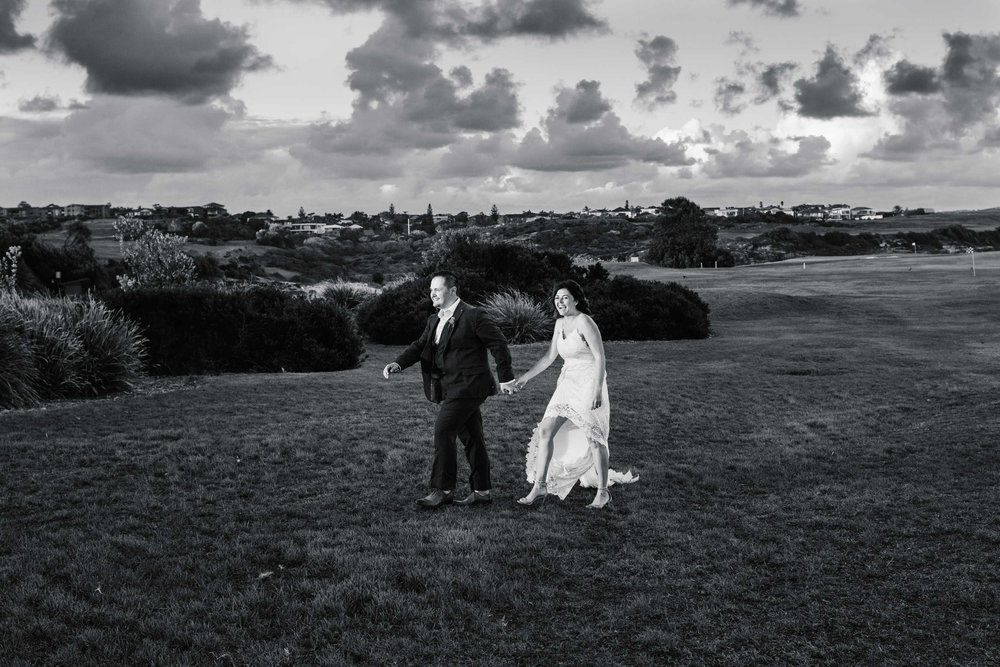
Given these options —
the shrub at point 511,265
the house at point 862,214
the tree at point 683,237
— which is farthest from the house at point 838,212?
the shrub at point 511,265

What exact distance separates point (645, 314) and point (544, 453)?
17532mm

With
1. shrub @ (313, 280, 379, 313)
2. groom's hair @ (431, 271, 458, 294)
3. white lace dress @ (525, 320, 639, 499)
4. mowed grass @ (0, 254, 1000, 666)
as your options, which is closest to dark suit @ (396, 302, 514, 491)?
groom's hair @ (431, 271, 458, 294)

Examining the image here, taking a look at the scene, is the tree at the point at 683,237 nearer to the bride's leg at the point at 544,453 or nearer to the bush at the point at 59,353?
the bush at the point at 59,353

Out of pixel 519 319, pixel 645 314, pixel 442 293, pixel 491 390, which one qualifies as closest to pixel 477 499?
pixel 491 390

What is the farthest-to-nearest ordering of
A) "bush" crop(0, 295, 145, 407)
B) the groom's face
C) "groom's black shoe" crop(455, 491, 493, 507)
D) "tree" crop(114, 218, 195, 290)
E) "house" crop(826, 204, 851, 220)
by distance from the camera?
"house" crop(826, 204, 851, 220)
"tree" crop(114, 218, 195, 290)
"bush" crop(0, 295, 145, 407)
"groom's black shoe" crop(455, 491, 493, 507)
the groom's face

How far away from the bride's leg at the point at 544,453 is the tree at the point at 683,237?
54303 millimetres

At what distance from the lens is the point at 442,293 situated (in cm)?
745

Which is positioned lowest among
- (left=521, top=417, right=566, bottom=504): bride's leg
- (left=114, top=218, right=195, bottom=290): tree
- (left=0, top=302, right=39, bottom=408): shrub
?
(left=521, top=417, right=566, bottom=504): bride's leg

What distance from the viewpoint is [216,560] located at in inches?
253

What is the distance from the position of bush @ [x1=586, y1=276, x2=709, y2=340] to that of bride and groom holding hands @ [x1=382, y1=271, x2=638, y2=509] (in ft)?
52.5

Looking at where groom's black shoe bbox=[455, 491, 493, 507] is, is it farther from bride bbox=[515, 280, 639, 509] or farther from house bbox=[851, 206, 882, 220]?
house bbox=[851, 206, 882, 220]

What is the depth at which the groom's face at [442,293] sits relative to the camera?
24.4ft

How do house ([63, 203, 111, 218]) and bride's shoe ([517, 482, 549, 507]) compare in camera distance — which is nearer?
bride's shoe ([517, 482, 549, 507])

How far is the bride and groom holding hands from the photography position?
7520mm
